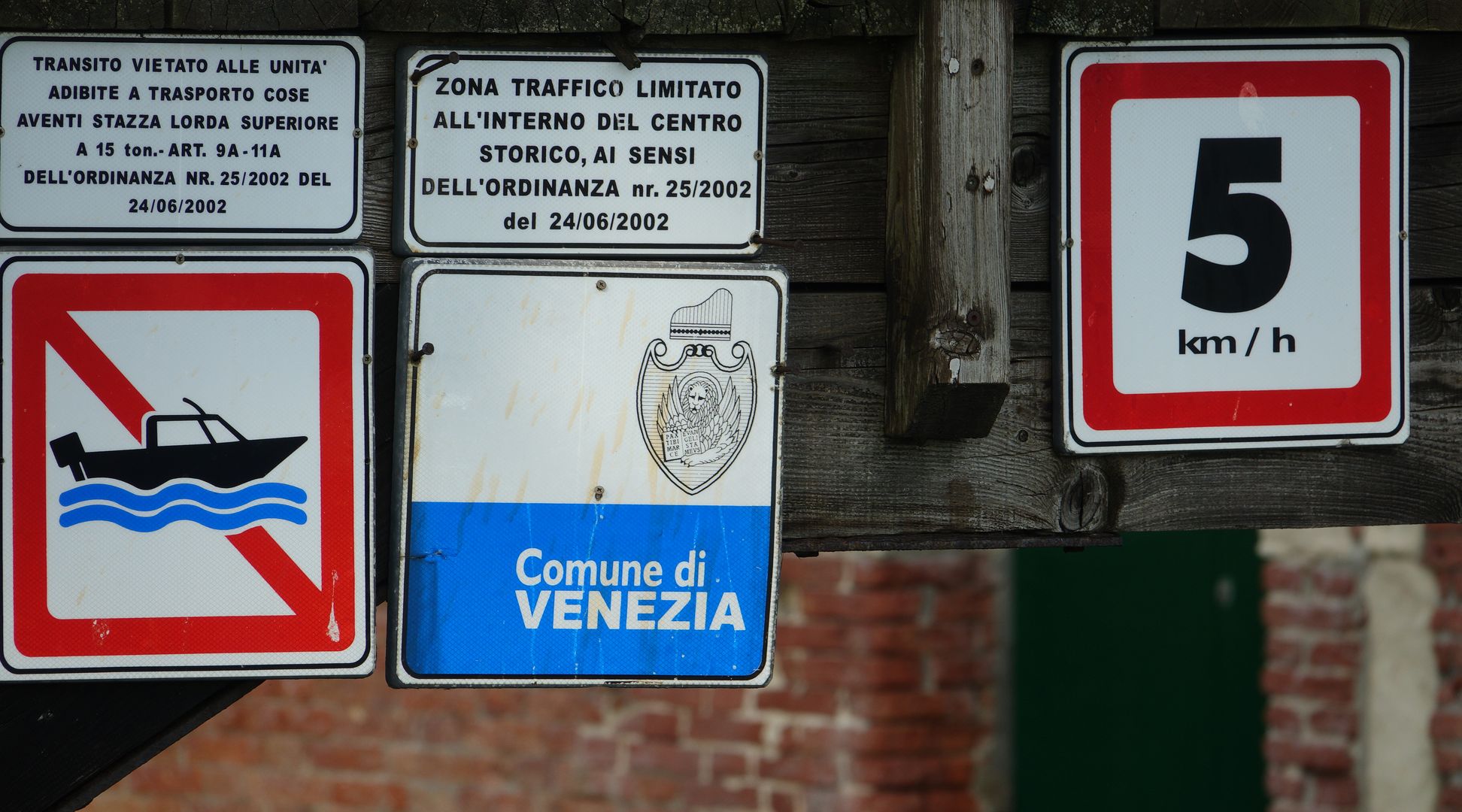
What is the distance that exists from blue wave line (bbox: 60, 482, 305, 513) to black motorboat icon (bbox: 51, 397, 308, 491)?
0.03 feet

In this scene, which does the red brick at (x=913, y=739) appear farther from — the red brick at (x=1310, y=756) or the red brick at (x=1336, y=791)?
the red brick at (x=1336, y=791)

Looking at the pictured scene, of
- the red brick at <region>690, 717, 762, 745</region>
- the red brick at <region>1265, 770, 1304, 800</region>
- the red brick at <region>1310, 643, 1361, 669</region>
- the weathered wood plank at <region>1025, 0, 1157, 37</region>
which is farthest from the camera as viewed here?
the red brick at <region>690, 717, 762, 745</region>

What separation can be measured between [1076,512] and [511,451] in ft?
2.44

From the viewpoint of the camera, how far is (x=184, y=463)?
5.68ft

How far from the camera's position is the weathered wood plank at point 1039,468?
1.85 metres

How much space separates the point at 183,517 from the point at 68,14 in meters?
0.62

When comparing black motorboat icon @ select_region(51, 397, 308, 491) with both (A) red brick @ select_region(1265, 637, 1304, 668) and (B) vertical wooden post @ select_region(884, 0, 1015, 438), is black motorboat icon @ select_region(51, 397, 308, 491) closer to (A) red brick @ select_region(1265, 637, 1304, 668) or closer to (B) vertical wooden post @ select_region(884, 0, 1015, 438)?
(B) vertical wooden post @ select_region(884, 0, 1015, 438)

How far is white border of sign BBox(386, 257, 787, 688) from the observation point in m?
1.75

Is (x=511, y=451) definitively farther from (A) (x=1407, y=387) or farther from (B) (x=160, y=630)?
(A) (x=1407, y=387)

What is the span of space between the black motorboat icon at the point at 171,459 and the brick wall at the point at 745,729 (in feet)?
7.04

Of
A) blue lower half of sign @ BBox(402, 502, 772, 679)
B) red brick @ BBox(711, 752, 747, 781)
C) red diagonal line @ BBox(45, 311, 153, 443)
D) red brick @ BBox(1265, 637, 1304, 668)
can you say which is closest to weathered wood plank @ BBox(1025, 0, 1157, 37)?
blue lower half of sign @ BBox(402, 502, 772, 679)

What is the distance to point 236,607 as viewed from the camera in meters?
1.74

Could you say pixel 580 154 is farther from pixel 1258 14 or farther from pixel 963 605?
pixel 963 605

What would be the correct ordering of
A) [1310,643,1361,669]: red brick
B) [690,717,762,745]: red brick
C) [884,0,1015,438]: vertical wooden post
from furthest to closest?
[690,717,762,745]: red brick
[1310,643,1361,669]: red brick
[884,0,1015,438]: vertical wooden post
